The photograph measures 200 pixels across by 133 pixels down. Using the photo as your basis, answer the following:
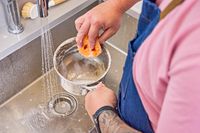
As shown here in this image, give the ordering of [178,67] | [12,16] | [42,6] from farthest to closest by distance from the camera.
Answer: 1. [12,16]
2. [42,6]
3. [178,67]

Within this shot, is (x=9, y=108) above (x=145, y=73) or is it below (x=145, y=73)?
below

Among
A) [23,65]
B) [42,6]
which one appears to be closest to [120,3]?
[42,6]

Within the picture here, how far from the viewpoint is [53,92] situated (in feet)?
3.03

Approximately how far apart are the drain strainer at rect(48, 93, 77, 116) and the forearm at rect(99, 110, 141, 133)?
22 cm

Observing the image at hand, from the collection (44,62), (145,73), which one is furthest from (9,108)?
(145,73)

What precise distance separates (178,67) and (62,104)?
62 centimetres

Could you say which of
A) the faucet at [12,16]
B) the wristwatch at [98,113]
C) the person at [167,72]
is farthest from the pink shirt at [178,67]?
the faucet at [12,16]

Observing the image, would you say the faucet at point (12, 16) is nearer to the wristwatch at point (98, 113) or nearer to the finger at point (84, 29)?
the finger at point (84, 29)

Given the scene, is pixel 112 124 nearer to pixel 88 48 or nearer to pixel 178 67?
pixel 88 48

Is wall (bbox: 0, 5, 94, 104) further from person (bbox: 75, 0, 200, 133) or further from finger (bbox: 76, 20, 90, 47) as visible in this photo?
person (bbox: 75, 0, 200, 133)

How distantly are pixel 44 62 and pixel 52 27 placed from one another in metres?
0.12

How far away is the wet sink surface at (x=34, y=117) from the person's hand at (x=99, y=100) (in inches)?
5.2

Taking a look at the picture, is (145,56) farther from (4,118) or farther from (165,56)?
(4,118)

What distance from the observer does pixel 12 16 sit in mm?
805
